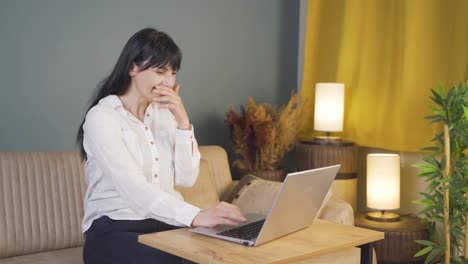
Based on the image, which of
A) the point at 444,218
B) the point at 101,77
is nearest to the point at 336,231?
the point at 444,218

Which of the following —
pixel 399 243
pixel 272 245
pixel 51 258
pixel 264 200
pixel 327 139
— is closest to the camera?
pixel 272 245

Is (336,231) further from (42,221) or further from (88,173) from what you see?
(42,221)

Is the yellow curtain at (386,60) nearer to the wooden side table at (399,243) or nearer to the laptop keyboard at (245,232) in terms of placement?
the wooden side table at (399,243)

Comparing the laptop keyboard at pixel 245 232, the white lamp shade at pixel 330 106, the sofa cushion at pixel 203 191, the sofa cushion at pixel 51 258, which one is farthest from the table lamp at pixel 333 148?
the laptop keyboard at pixel 245 232

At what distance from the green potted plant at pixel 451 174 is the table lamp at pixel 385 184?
11.4 inches

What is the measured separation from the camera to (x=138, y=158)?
2.06m

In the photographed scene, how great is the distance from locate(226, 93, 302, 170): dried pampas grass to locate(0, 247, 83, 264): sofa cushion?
1.27 m

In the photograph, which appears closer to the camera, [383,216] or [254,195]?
[254,195]

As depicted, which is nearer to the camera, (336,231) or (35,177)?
(336,231)

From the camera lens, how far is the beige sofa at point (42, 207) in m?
2.50

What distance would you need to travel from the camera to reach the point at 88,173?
2.11 m

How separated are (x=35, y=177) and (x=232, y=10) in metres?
1.72

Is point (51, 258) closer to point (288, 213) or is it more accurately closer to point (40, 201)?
point (40, 201)

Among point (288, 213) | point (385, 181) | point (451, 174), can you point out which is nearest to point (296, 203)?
point (288, 213)
